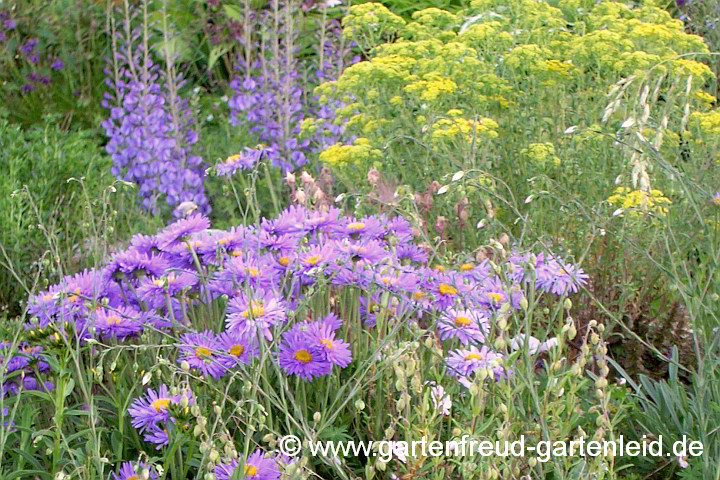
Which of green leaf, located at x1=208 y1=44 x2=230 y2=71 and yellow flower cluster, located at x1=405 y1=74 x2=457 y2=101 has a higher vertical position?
yellow flower cluster, located at x1=405 y1=74 x2=457 y2=101

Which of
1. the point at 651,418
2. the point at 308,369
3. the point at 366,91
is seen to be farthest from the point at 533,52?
the point at 308,369

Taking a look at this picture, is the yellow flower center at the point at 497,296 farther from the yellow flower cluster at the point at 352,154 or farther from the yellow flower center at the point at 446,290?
the yellow flower cluster at the point at 352,154

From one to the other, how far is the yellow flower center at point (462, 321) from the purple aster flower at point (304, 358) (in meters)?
0.29

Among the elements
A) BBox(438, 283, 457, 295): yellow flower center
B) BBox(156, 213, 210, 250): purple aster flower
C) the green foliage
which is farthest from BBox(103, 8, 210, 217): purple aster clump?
BBox(438, 283, 457, 295): yellow flower center

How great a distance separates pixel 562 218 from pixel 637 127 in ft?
4.30

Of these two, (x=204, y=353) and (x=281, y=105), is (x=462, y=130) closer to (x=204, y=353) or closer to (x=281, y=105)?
(x=204, y=353)

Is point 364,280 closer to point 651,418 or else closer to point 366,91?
point 651,418

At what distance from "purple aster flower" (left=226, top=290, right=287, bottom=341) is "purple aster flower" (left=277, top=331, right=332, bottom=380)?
6cm

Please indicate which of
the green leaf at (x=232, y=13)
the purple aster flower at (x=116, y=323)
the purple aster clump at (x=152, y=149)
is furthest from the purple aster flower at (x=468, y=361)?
the green leaf at (x=232, y=13)

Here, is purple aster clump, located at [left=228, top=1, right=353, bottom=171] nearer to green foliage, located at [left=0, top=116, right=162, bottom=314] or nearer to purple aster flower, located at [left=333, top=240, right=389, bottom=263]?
green foliage, located at [left=0, top=116, right=162, bottom=314]

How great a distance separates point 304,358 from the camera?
1959 mm

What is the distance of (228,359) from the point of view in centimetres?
194

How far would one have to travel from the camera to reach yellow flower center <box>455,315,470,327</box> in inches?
80.5

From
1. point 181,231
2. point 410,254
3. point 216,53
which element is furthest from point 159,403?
point 216,53
